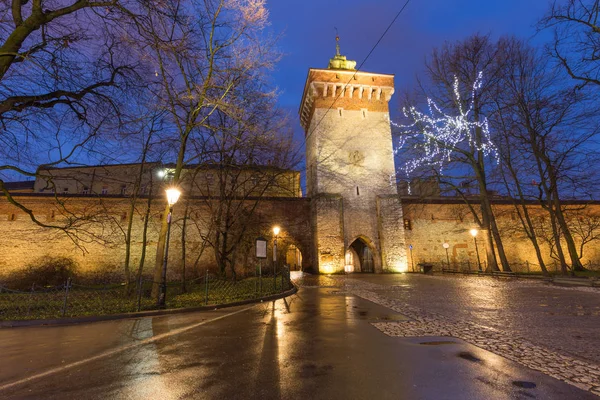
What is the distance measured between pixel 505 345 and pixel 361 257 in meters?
22.6

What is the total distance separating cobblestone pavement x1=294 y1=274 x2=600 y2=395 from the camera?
3.40m

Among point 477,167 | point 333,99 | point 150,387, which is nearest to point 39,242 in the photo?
point 150,387

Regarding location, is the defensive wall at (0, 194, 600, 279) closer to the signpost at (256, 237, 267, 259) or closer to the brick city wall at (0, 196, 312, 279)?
the brick city wall at (0, 196, 312, 279)

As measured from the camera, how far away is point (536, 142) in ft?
52.5

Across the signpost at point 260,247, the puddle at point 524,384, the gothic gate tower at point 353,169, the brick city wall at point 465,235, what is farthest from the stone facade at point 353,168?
the puddle at point 524,384

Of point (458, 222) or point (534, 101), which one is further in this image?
point (458, 222)

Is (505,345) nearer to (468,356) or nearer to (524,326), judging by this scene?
(468,356)

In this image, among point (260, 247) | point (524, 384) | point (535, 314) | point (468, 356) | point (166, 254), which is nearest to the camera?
point (524, 384)

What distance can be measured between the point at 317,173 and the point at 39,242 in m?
19.4

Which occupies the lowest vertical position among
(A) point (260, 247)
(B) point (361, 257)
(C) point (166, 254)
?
(B) point (361, 257)

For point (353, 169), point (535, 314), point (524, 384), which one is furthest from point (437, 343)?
point (353, 169)

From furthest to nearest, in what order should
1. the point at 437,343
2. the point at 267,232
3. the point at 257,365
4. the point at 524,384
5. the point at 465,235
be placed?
the point at 465,235 → the point at 267,232 → the point at 437,343 → the point at 257,365 → the point at 524,384

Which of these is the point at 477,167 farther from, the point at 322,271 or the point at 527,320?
the point at 527,320

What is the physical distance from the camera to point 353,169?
23500mm
